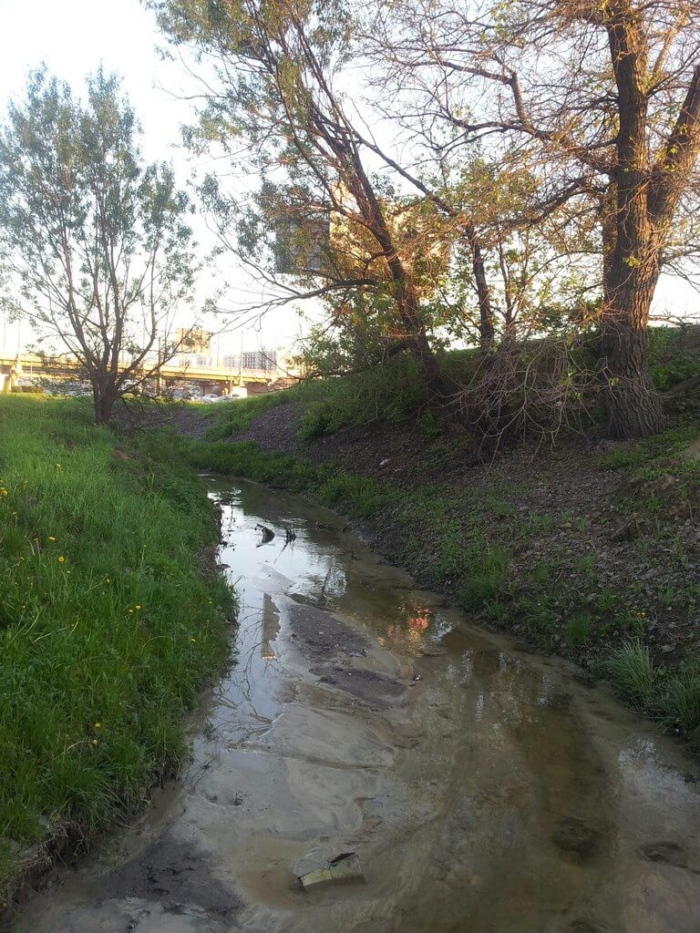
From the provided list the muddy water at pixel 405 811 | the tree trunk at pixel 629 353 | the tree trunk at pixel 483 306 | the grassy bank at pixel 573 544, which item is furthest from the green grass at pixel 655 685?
the tree trunk at pixel 483 306

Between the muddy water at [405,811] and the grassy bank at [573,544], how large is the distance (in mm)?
551

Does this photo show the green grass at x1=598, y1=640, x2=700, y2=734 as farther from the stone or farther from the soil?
the stone

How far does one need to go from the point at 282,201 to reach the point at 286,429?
13.3 m

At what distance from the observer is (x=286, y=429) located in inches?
1040

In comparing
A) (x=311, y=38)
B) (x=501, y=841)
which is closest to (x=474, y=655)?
(x=501, y=841)

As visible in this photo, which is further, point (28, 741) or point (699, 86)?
point (699, 86)

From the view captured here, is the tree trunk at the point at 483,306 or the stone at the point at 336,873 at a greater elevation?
the tree trunk at the point at 483,306

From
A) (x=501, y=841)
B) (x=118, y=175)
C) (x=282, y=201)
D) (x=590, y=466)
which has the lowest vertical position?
(x=501, y=841)

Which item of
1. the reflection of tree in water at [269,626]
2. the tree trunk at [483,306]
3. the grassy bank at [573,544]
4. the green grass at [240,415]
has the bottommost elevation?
the reflection of tree in water at [269,626]

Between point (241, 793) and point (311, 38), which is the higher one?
point (311, 38)

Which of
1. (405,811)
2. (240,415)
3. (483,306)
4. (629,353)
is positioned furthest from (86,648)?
(240,415)

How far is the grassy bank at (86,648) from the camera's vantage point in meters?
3.95

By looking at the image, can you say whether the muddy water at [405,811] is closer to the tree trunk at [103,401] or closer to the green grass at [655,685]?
the green grass at [655,685]

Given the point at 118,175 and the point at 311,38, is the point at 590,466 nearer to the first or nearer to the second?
the point at 311,38
